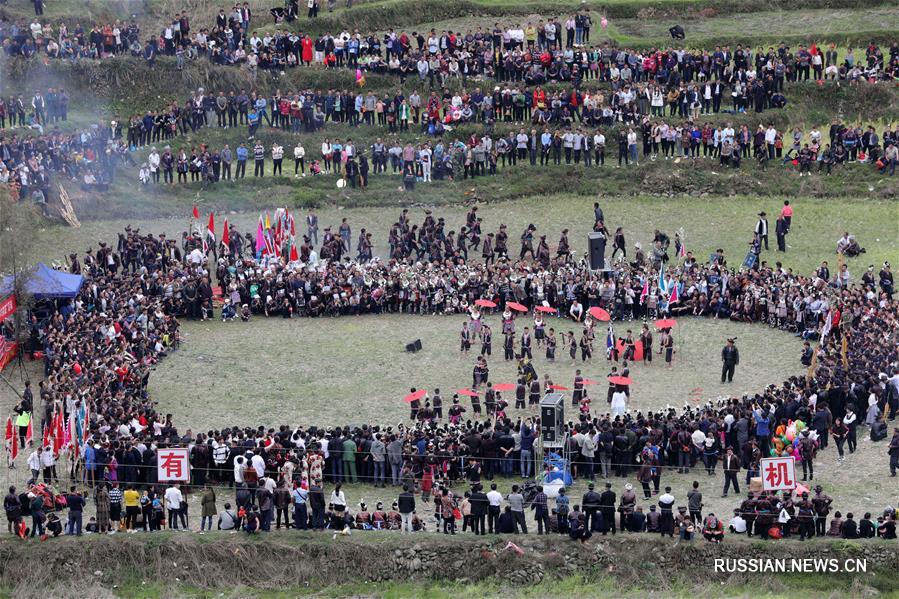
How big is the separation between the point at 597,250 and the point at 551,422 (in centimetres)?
1286

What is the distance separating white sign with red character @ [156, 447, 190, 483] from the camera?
36.7 m

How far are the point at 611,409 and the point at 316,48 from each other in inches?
1140

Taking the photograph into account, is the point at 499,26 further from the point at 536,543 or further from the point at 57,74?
the point at 536,543

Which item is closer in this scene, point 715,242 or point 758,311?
point 758,311

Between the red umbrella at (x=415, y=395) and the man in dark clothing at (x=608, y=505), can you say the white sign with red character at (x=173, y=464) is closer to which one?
the red umbrella at (x=415, y=395)

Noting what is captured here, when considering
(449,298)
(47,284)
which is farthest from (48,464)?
(449,298)

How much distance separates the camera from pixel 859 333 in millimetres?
43688

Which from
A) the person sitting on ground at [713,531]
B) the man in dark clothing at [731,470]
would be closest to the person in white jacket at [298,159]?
the man in dark clothing at [731,470]

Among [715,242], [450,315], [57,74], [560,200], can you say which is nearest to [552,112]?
[560,200]

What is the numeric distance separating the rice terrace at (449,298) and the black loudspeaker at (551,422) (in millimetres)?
93

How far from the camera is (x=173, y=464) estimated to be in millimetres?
36750

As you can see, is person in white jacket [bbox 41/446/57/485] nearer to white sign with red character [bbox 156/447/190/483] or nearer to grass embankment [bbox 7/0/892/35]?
white sign with red character [bbox 156/447/190/483]

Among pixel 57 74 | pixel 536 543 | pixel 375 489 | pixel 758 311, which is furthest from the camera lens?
pixel 57 74

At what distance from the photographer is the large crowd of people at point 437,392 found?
3631 cm
